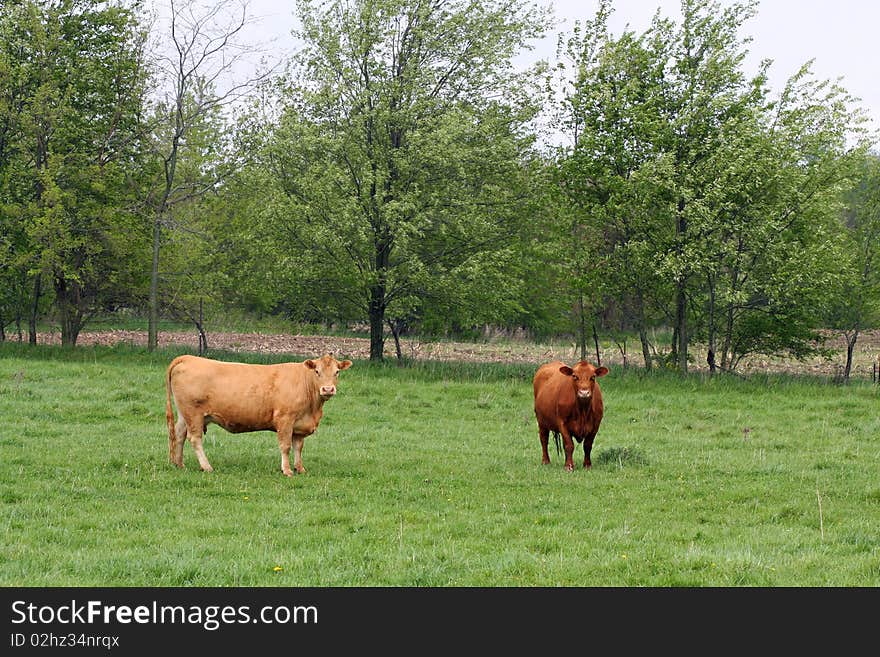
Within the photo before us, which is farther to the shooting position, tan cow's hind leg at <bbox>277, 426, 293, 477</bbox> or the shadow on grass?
the shadow on grass

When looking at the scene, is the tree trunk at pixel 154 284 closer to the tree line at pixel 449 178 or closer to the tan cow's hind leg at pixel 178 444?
the tree line at pixel 449 178

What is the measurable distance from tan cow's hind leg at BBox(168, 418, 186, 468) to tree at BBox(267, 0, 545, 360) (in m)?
15.1

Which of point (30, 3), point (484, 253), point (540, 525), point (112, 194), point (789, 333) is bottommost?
point (540, 525)

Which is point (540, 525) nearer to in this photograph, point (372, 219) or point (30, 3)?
point (372, 219)

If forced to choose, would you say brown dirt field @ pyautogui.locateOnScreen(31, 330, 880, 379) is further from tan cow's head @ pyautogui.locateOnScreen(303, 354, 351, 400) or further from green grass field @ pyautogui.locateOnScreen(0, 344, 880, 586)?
tan cow's head @ pyautogui.locateOnScreen(303, 354, 351, 400)

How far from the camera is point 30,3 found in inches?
1167

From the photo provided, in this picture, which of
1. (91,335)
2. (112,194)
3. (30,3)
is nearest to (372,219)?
(112,194)

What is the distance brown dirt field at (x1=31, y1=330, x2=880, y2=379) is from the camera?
34312mm

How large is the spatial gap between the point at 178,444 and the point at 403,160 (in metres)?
17.1

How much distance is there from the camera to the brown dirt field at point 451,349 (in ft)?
113

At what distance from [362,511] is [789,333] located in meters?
23.3

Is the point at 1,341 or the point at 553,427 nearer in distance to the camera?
the point at 553,427

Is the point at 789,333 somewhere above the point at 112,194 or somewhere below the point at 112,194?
below

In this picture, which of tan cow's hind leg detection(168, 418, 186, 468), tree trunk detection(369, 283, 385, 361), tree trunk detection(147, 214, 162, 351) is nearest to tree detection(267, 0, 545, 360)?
tree trunk detection(369, 283, 385, 361)
